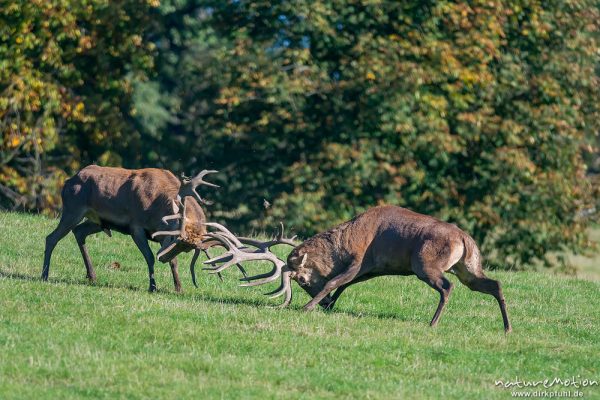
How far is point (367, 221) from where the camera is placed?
1430 centimetres

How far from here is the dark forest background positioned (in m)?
24.8

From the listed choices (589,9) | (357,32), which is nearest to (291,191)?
(357,32)

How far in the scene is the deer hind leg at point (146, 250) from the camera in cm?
1449

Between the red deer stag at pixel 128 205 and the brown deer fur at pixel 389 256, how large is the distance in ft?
4.63

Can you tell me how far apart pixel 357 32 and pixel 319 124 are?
2.03m

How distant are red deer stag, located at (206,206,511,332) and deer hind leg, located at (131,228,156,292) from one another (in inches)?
37.6

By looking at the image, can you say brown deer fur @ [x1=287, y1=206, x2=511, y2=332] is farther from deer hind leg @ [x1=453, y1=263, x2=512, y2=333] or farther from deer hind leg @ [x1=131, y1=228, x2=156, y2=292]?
deer hind leg @ [x1=131, y1=228, x2=156, y2=292]

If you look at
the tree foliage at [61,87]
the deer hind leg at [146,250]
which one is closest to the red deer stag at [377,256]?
the deer hind leg at [146,250]

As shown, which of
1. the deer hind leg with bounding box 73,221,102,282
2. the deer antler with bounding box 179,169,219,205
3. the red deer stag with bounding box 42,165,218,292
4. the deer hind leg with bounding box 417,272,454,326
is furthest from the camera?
the deer hind leg with bounding box 73,221,102,282

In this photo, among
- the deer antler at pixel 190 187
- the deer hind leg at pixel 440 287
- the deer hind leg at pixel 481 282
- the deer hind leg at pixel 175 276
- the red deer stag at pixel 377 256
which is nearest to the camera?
the deer hind leg at pixel 440 287

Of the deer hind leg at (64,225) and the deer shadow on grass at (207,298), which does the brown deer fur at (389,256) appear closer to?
the deer shadow on grass at (207,298)

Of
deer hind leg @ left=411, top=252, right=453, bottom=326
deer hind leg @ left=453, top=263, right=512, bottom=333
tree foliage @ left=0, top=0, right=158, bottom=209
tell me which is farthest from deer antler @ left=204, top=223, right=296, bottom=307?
tree foliage @ left=0, top=0, right=158, bottom=209

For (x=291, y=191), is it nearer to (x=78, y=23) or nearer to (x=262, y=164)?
(x=262, y=164)

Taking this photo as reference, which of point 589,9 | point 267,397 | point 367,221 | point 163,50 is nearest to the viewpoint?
point 267,397
